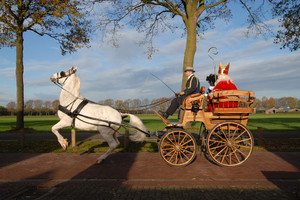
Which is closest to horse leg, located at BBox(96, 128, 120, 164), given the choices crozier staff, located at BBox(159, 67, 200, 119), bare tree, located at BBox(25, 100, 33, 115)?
crozier staff, located at BBox(159, 67, 200, 119)

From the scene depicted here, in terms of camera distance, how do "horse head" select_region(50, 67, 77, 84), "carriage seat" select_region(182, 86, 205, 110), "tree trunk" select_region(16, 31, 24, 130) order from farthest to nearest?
"tree trunk" select_region(16, 31, 24, 130) < "horse head" select_region(50, 67, 77, 84) < "carriage seat" select_region(182, 86, 205, 110)

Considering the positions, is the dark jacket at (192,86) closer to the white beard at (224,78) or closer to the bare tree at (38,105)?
the white beard at (224,78)

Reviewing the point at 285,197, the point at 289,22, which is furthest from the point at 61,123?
the point at 289,22

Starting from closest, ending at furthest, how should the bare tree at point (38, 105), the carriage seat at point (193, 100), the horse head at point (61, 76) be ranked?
the carriage seat at point (193, 100), the horse head at point (61, 76), the bare tree at point (38, 105)

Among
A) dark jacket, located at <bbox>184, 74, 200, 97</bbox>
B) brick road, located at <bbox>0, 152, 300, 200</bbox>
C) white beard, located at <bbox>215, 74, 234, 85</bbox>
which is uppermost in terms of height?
white beard, located at <bbox>215, 74, 234, 85</bbox>

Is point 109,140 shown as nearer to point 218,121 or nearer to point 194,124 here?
point 218,121

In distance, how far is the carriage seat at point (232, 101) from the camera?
582 cm

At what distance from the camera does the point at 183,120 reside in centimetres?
629

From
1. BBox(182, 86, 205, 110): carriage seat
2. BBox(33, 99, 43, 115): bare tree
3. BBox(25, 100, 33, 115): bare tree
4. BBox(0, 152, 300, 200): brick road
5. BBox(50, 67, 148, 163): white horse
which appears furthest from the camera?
BBox(33, 99, 43, 115): bare tree

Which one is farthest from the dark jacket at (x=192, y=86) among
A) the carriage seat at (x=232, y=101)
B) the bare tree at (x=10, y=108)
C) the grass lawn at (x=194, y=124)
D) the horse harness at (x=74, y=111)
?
the bare tree at (x=10, y=108)

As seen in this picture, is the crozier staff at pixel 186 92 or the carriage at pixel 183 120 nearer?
the carriage at pixel 183 120

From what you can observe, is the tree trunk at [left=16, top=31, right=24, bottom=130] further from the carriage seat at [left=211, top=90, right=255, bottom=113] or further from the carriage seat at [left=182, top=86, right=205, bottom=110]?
the carriage seat at [left=211, top=90, right=255, bottom=113]

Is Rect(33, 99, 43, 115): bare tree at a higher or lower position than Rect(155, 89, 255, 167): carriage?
higher

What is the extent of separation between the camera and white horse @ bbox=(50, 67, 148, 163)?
6484 millimetres
